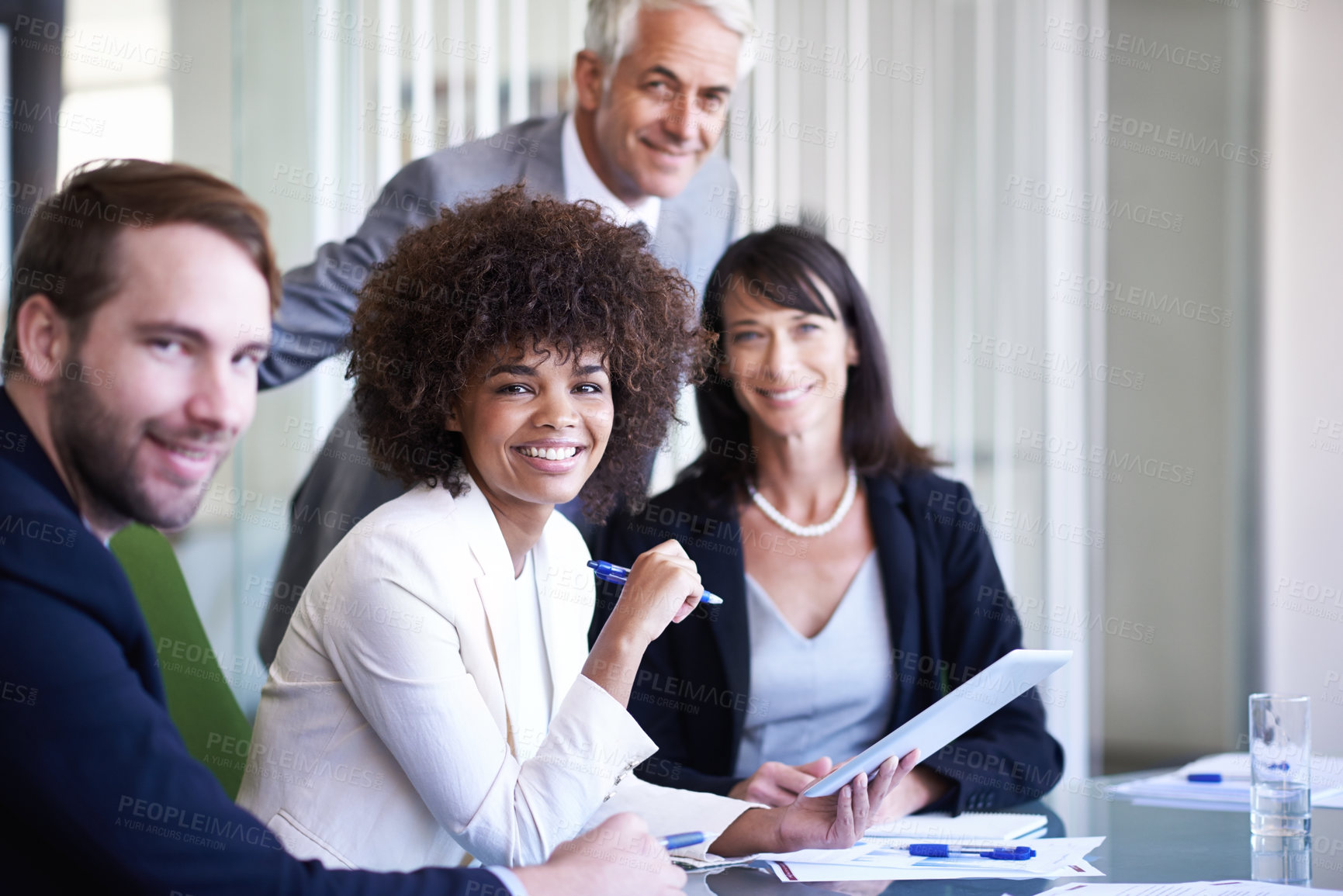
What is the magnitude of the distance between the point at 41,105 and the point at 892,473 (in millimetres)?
1886

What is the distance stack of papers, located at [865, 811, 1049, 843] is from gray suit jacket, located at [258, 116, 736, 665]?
1174 millimetres

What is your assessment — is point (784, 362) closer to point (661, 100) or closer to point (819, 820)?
point (661, 100)

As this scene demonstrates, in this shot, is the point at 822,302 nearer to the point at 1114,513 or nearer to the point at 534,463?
the point at 534,463

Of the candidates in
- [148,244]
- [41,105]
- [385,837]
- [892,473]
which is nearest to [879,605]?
[892,473]

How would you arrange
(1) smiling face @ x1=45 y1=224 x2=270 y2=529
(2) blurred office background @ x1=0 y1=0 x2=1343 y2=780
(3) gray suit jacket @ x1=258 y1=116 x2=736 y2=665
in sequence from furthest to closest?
1. (2) blurred office background @ x1=0 y1=0 x2=1343 y2=780
2. (3) gray suit jacket @ x1=258 y1=116 x2=736 y2=665
3. (1) smiling face @ x1=45 y1=224 x2=270 y2=529

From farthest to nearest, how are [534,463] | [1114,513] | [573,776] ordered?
[1114,513], [534,463], [573,776]

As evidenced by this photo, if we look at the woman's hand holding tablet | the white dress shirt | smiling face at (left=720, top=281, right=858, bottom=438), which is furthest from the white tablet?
the white dress shirt

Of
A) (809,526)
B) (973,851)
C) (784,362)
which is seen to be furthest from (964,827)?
(784,362)

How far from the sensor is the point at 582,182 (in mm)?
2605

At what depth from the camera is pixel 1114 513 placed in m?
3.61

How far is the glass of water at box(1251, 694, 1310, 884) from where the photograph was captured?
1.49 metres

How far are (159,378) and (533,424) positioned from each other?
1.74 ft

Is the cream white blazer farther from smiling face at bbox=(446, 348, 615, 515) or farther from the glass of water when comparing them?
the glass of water

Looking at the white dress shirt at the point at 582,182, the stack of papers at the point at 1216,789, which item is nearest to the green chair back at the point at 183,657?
the white dress shirt at the point at 582,182
